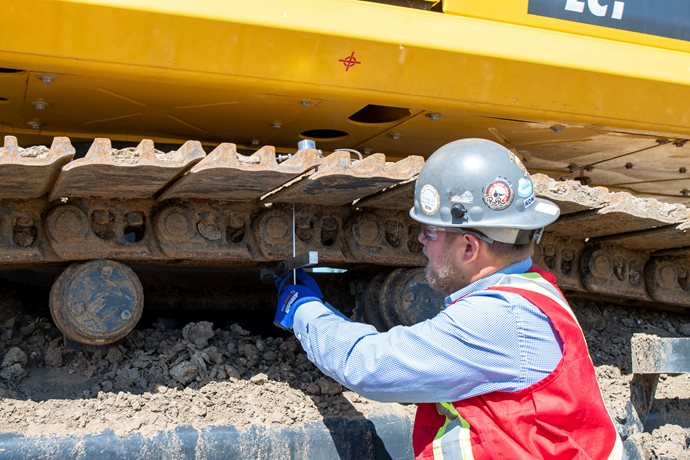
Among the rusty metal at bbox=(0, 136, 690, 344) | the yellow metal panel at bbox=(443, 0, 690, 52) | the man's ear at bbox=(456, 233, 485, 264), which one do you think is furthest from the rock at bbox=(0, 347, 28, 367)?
the yellow metal panel at bbox=(443, 0, 690, 52)

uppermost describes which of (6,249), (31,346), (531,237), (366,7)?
(366,7)

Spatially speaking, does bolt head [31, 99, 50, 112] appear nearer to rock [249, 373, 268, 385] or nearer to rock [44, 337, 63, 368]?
rock [44, 337, 63, 368]

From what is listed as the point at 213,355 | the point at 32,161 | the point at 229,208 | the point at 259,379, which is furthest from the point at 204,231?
the point at 32,161

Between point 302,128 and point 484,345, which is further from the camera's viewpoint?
point 302,128

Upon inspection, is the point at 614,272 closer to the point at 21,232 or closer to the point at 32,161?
the point at 21,232

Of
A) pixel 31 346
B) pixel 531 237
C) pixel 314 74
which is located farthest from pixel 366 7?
pixel 31 346

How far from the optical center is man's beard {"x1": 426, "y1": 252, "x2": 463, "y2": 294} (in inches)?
94.4

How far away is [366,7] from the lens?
123 inches

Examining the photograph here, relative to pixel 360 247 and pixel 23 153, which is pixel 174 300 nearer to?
pixel 360 247

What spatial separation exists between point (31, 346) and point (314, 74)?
4.30 ft

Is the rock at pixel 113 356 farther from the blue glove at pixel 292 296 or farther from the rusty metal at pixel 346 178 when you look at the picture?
the rusty metal at pixel 346 178

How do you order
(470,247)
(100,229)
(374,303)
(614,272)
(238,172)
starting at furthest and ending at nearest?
(614,272) < (374,303) < (100,229) < (238,172) < (470,247)

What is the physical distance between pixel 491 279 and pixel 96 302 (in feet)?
4.27

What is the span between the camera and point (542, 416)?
6.97 feet
